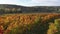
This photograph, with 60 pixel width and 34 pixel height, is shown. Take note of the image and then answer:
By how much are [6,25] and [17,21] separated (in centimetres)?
56

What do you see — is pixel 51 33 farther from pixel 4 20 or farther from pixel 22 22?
pixel 4 20

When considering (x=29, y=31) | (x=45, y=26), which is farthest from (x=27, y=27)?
(x=45, y=26)

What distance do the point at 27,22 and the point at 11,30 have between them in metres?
1.04

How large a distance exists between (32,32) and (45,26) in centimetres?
85

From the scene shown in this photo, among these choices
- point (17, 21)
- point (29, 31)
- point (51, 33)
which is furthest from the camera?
point (17, 21)

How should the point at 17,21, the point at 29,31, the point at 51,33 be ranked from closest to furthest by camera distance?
the point at 51,33, the point at 29,31, the point at 17,21

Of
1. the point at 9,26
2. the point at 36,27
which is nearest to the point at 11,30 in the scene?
the point at 9,26

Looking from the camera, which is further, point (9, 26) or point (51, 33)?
point (9, 26)

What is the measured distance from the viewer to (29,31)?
10.1 m

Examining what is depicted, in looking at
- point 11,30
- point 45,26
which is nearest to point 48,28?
point 45,26

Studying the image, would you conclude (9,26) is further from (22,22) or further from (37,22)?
(37,22)

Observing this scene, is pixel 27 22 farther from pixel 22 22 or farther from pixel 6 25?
pixel 6 25

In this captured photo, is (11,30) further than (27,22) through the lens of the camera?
No

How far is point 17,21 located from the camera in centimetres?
1081
